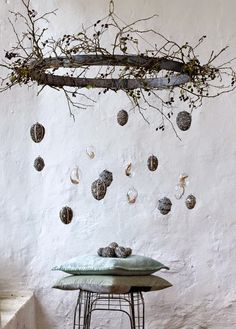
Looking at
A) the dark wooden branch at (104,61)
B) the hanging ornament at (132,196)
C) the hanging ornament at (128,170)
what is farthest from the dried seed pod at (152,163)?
the dark wooden branch at (104,61)

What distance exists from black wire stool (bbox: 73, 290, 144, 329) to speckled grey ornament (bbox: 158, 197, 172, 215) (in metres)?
0.45

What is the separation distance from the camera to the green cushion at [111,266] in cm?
312

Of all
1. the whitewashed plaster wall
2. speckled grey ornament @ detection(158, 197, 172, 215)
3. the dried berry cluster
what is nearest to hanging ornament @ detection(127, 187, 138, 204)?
the whitewashed plaster wall

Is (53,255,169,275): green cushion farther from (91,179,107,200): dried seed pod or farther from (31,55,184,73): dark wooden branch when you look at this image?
(31,55,184,73): dark wooden branch

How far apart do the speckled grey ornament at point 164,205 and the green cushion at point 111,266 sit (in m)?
0.34

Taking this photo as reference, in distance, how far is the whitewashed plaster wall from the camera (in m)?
3.63

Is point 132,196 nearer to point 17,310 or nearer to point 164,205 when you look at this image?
point 164,205

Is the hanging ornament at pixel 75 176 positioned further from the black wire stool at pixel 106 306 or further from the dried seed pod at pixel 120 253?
the black wire stool at pixel 106 306

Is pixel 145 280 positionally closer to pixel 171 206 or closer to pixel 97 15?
pixel 171 206

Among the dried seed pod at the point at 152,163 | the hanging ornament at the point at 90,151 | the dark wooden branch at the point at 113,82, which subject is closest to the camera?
the dark wooden branch at the point at 113,82

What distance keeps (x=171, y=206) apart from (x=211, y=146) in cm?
40

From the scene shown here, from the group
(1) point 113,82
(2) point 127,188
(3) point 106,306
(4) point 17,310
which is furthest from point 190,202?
(1) point 113,82

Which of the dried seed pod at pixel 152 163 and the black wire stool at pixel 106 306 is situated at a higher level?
the dried seed pod at pixel 152 163

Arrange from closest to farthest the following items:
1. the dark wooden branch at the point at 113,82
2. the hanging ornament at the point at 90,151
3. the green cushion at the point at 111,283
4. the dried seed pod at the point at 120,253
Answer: the dark wooden branch at the point at 113,82 < the green cushion at the point at 111,283 < the dried seed pod at the point at 120,253 < the hanging ornament at the point at 90,151
